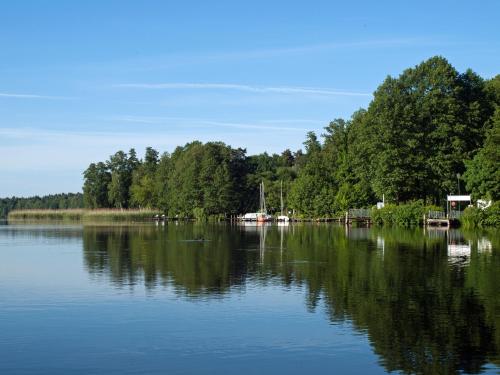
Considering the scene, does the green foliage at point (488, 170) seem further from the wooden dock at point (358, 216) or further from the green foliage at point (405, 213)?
the wooden dock at point (358, 216)

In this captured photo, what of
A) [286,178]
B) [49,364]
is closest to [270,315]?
[49,364]

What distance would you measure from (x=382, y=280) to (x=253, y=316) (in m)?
10.5

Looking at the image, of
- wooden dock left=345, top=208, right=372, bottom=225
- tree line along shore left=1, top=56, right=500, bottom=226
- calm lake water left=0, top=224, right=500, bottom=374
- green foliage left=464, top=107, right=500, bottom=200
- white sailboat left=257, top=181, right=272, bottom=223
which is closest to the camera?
calm lake water left=0, top=224, right=500, bottom=374

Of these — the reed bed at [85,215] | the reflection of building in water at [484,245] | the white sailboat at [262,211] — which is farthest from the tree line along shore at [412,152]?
the reed bed at [85,215]

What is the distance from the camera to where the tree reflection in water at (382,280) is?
19344 millimetres

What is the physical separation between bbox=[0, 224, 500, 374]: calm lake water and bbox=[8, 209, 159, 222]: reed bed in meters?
124

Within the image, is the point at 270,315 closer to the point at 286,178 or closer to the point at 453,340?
the point at 453,340

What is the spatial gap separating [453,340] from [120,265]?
2615 centimetres

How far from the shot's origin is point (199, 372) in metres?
17.0

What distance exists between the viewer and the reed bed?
16695cm

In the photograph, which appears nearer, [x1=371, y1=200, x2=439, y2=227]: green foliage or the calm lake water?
the calm lake water

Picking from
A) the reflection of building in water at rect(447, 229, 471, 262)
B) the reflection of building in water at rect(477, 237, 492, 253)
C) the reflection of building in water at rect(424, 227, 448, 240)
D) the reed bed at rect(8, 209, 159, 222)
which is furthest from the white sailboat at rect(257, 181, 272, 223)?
the reflection of building in water at rect(477, 237, 492, 253)

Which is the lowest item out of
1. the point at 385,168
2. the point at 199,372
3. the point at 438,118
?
the point at 199,372

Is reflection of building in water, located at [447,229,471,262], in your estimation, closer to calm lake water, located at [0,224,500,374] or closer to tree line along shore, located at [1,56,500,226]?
calm lake water, located at [0,224,500,374]
